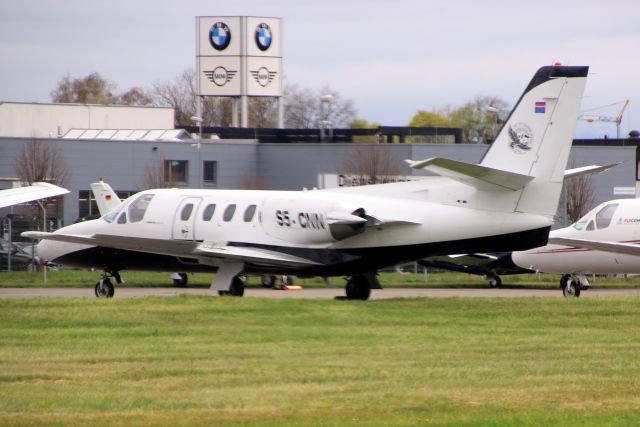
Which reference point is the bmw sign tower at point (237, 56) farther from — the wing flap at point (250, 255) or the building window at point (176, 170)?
the wing flap at point (250, 255)

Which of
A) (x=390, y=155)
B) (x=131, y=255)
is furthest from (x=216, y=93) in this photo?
(x=131, y=255)

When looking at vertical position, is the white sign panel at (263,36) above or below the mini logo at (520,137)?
above

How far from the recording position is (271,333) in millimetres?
19891

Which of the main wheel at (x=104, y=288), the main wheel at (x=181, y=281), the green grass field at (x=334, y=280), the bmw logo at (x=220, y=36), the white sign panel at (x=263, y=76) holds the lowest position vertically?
the green grass field at (x=334, y=280)

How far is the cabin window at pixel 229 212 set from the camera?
28.4 meters

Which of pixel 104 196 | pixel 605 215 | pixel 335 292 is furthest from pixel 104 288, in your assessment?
pixel 605 215

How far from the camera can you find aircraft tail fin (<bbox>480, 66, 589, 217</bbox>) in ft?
82.9

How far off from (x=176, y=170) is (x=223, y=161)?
8.70 ft

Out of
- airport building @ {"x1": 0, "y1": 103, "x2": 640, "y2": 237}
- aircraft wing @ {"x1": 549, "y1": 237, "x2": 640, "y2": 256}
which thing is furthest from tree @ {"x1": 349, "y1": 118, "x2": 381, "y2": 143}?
aircraft wing @ {"x1": 549, "y1": 237, "x2": 640, "y2": 256}

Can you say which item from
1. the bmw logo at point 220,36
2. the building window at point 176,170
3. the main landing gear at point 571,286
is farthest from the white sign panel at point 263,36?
the main landing gear at point 571,286

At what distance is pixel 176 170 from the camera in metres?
66.9

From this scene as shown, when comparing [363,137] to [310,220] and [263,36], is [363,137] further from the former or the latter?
[310,220]

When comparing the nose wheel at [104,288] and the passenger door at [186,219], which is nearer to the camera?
the passenger door at [186,219]

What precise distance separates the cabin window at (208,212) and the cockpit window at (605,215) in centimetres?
1107
